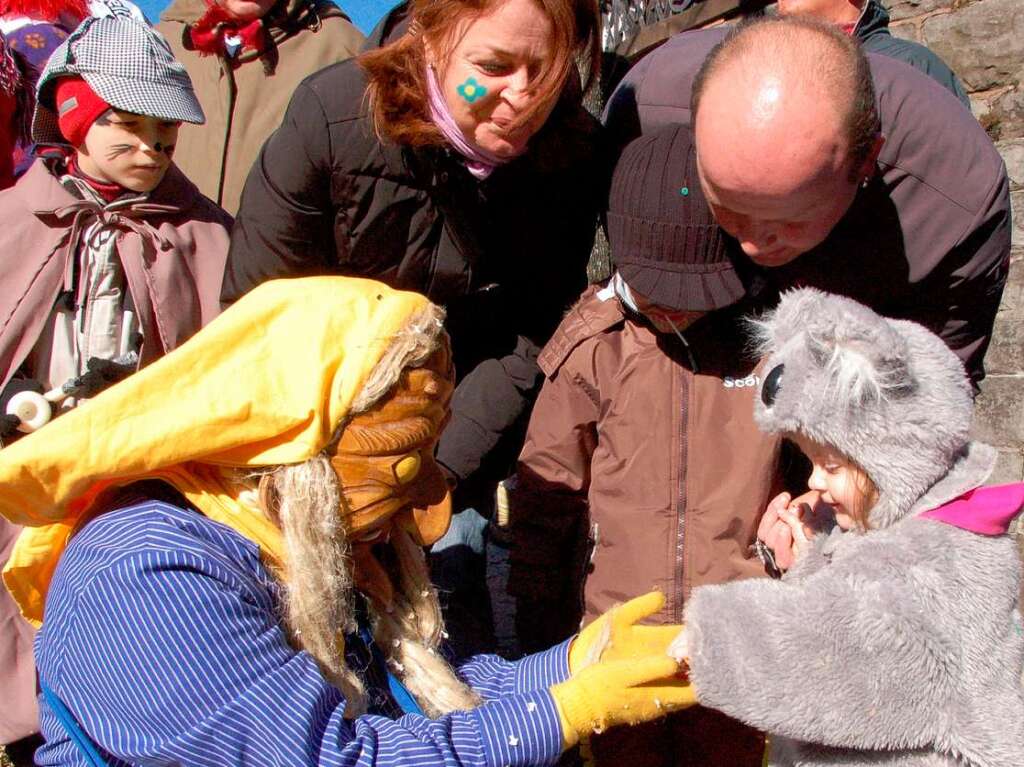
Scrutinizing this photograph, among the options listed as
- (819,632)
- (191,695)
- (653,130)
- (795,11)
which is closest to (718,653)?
(819,632)

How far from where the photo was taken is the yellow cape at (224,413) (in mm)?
1618

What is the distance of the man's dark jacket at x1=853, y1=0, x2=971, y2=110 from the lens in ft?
9.18

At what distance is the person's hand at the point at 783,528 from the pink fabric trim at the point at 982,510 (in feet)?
1.24

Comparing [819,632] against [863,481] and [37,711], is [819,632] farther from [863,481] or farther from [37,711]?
[37,711]

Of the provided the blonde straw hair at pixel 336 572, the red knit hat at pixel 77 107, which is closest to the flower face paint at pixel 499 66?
the blonde straw hair at pixel 336 572

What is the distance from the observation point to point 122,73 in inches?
97.7

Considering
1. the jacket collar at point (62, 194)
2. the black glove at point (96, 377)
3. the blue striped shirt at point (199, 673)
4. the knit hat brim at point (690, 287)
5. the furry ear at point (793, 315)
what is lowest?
the blue striped shirt at point (199, 673)

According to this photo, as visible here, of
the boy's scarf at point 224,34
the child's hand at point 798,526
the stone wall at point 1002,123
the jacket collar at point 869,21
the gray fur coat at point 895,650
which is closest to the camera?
the gray fur coat at point 895,650

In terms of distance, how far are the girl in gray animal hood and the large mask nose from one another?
40 mm

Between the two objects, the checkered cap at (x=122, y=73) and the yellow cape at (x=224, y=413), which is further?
Result: the checkered cap at (x=122, y=73)

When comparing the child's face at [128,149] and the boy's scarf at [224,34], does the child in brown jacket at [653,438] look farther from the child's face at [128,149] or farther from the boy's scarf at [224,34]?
the boy's scarf at [224,34]

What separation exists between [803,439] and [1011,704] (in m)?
0.54

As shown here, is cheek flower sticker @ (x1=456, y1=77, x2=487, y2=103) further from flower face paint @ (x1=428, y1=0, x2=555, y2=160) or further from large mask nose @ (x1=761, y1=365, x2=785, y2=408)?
large mask nose @ (x1=761, y1=365, x2=785, y2=408)

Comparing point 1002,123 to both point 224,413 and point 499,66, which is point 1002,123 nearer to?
point 499,66
